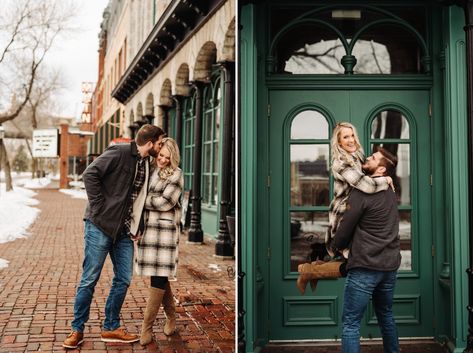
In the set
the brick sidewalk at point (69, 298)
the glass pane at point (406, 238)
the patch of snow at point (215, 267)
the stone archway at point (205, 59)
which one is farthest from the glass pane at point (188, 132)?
the glass pane at point (406, 238)

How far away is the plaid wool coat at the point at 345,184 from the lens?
9.41 ft

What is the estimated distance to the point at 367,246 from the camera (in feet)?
9.50

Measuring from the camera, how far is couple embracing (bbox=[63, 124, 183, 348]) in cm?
338

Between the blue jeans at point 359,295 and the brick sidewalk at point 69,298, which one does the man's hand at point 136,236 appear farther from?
the blue jeans at point 359,295

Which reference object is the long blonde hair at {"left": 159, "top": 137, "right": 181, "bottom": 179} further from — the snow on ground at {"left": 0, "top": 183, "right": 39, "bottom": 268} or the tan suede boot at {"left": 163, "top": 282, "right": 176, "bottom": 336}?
the snow on ground at {"left": 0, "top": 183, "right": 39, "bottom": 268}

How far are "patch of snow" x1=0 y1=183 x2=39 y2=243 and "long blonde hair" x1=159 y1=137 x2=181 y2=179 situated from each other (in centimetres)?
99

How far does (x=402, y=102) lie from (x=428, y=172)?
0.53m

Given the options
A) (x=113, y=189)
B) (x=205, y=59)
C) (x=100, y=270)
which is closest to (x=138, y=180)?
(x=113, y=189)

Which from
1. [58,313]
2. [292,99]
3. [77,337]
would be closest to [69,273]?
[58,313]

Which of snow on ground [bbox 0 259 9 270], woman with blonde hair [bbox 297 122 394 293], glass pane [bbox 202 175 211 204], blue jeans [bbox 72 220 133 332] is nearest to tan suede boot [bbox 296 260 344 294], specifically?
woman with blonde hair [bbox 297 122 394 293]

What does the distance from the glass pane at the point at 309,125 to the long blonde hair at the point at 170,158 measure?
0.87 meters

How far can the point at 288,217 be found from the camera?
12.1 feet

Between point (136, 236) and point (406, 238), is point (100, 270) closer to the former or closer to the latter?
point (136, 236)

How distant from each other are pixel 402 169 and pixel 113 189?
204cm
